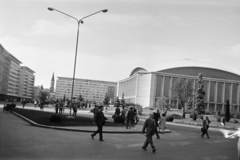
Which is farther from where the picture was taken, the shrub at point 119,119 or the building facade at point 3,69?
the building facade at point 3,69

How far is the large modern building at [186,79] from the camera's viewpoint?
10769 cm

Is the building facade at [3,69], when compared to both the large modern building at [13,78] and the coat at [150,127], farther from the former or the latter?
the coat at [150,127]

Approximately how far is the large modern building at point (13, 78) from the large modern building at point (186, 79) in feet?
184

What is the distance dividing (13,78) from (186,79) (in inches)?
3511

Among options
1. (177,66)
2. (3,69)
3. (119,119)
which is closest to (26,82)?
(3,69)

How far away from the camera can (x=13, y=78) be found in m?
142

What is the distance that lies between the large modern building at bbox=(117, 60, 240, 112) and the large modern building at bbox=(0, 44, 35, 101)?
56.2m

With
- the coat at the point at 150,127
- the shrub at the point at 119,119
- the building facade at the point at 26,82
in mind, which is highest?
the building facade at the point at 26,82

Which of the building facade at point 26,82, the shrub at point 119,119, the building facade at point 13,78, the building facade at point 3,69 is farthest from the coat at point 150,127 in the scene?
the building facade at point 26,82

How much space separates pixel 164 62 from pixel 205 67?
17757 millimetres

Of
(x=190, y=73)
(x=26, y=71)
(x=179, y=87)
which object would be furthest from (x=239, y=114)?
(x=26, y=71)

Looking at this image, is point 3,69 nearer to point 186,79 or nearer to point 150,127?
point 186,79

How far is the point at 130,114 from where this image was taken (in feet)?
70.4

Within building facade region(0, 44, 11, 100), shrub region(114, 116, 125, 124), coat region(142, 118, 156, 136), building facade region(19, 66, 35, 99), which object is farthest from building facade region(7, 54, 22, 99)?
coat region(142, 118, 156, 136)
